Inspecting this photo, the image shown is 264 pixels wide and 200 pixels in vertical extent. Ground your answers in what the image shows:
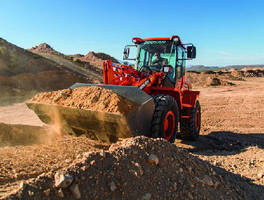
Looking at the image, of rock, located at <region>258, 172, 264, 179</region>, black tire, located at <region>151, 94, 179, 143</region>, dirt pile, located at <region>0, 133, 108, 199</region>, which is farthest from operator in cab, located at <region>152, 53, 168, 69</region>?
rock, located at <region>258, 172, 264, 179</region>

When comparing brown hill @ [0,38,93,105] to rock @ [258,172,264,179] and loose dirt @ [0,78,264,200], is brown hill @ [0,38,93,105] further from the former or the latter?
rock @ [258,172,264,179]

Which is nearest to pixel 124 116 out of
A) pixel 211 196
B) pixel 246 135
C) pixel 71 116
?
pixel 71 116

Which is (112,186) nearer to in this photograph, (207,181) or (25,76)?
(207,181)

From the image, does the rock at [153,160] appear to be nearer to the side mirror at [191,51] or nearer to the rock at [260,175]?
the rock at [260,175]

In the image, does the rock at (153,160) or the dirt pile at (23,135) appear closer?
the rock at (153,160)

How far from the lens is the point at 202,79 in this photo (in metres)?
27.6

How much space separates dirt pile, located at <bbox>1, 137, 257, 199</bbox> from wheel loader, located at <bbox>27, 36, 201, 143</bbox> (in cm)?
99

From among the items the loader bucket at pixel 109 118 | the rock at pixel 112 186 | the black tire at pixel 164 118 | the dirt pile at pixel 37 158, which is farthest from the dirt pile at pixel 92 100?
the rock at pixel 112 186

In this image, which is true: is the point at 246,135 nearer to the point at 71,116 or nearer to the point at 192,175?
the point at 192,175

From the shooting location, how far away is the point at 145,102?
13.2 ft

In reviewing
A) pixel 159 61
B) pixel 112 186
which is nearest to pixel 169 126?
pixel 159 61

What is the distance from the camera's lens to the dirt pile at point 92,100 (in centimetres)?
375

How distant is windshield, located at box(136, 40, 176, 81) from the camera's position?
599 cm

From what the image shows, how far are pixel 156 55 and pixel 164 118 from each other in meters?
2.33
